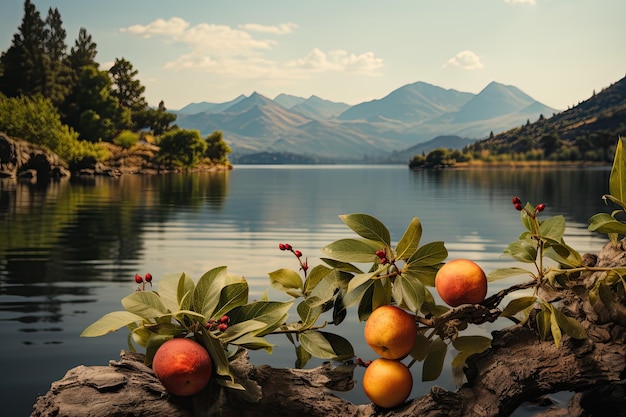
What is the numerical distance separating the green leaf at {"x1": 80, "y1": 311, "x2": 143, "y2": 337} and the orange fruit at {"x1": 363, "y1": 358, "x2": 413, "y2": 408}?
751mm

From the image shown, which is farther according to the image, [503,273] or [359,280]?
[503,273]

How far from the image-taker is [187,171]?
233 feet

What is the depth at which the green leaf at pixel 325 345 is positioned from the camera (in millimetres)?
1986

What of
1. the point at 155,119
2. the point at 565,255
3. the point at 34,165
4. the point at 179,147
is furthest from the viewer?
the point at 155,119

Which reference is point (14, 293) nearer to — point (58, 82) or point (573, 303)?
point (573, 303)

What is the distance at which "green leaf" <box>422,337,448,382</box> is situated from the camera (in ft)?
6.59

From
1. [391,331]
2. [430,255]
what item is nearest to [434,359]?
[391,331]

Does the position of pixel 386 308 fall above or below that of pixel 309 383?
above

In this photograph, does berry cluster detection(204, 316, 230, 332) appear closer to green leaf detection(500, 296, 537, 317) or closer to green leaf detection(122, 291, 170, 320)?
green leaf detection(122, 291, 170, 320)

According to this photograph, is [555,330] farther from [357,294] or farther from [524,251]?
[357,294]

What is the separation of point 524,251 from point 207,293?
105 cm

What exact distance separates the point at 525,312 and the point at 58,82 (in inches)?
2654

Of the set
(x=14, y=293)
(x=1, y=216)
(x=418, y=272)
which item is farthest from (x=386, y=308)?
(x=1, y=216)

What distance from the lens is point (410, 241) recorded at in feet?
6.15
